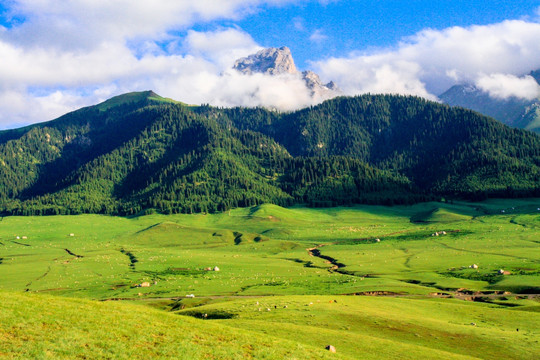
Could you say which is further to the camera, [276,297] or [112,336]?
[276,297]

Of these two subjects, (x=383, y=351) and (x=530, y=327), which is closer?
(x=383, y=351)

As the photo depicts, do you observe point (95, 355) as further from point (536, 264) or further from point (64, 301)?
point (536, 264)

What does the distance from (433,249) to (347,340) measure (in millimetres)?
120559

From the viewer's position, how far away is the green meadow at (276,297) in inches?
1478

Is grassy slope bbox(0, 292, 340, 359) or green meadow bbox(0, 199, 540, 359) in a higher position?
grassy slope bbox(0, 292, 340, 359)

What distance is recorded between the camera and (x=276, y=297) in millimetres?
73750

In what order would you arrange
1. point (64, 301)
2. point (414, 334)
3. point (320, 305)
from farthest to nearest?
point (320, 305), point (414, 334), point (64, 301)

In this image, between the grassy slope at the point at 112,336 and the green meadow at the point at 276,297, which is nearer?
the grassy slope at the point at 112,336

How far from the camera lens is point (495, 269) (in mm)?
112688

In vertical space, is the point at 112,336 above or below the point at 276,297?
above

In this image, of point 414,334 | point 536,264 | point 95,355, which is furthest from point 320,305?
point 536,264

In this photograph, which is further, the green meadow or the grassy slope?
the green meadow

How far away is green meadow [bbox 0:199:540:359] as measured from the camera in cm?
3753

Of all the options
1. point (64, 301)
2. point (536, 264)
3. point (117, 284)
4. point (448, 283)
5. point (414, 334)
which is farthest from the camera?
point (536, 264)
